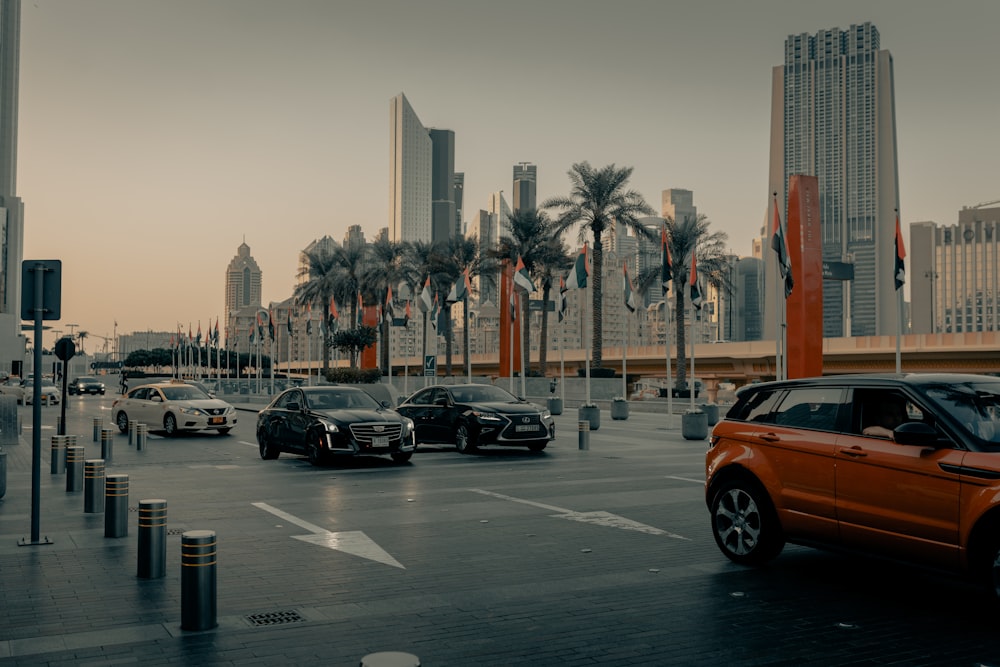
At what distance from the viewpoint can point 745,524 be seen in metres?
8.04

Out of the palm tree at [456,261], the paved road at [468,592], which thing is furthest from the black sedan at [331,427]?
the palm tree at [456,261]

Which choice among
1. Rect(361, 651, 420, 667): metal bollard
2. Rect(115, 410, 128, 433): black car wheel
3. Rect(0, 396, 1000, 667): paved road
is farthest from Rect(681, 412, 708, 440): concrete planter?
Rect(361, 651, 420, 667): metal bollard

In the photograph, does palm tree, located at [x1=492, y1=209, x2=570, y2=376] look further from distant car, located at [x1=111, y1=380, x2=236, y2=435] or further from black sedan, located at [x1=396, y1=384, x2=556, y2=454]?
black sedan, located at [x1=396, y1=384, x2=556, y2=454]

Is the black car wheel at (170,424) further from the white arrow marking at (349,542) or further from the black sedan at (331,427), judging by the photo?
the white arrow marking at (349,542)

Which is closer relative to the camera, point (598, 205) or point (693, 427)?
point (693, 427)

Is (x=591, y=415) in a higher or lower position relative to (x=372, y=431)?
lower

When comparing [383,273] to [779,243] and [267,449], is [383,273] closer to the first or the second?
[779,243]

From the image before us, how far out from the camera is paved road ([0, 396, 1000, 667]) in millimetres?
5652

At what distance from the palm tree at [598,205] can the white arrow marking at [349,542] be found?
38.8 metres

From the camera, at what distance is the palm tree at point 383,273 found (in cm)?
5994

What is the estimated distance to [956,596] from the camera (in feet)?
22.8

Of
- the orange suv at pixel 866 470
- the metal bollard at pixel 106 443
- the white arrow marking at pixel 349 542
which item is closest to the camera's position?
the orange suv at pixel 866 470

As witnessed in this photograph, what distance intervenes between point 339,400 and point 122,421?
1178 centimetres

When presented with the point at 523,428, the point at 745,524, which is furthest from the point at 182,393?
the point at 745,524
